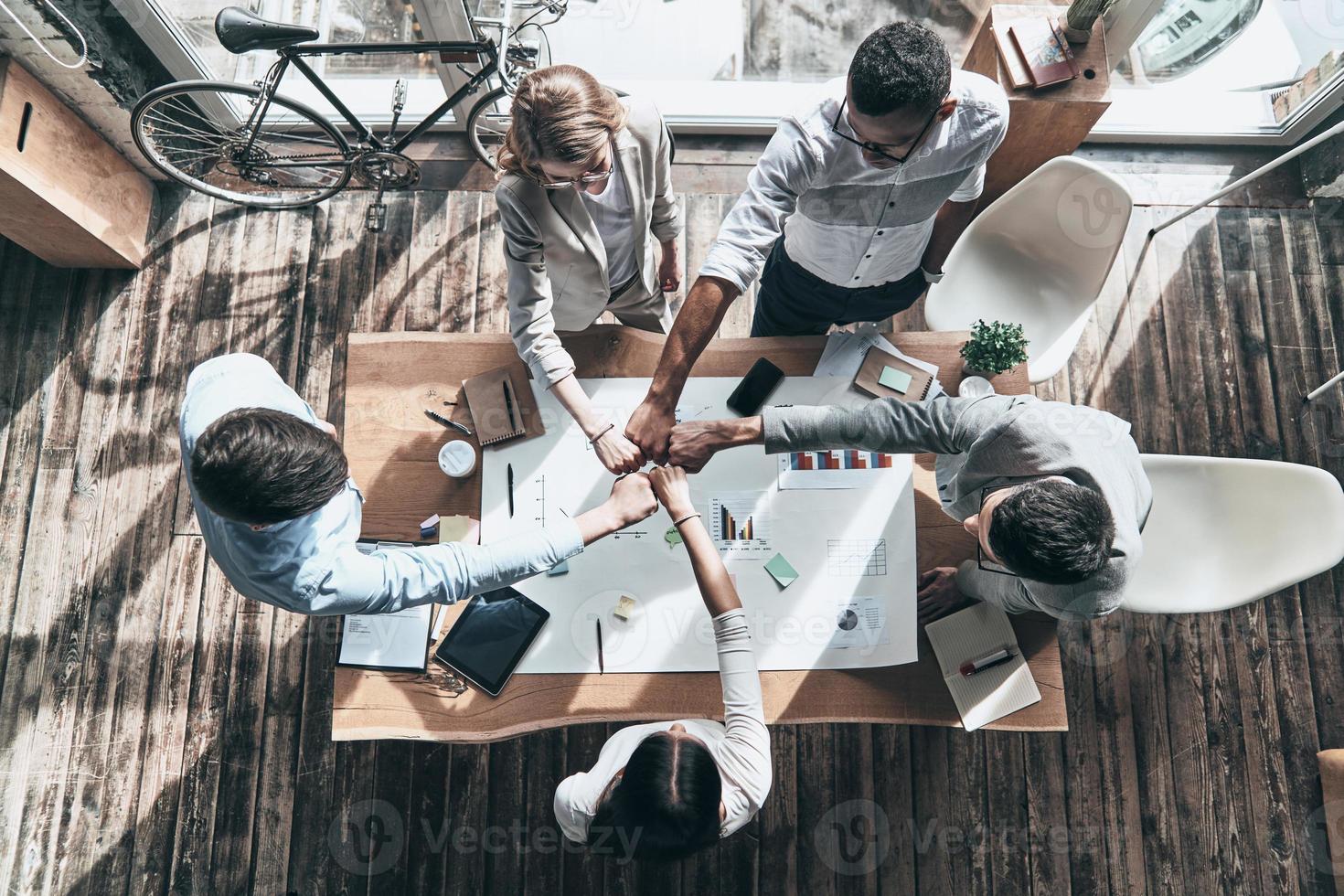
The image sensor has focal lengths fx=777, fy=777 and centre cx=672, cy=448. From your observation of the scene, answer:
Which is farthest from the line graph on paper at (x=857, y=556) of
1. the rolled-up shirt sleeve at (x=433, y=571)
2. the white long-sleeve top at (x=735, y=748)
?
the rolled-up shirt sleeve at (x=433, y=571)

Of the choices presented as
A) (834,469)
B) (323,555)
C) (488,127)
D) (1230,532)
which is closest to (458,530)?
(323,555)

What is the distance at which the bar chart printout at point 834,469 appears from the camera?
2088mm

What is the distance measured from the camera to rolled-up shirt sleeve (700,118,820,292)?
5.98 feet

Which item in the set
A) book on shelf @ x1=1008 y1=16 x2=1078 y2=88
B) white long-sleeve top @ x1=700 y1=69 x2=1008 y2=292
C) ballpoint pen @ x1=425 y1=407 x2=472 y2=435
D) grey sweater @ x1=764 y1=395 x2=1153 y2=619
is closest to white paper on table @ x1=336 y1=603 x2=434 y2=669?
ballpoint pen @ x1=425 y1=407 x2=472 y2=435

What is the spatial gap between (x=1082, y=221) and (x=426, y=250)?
242 cm

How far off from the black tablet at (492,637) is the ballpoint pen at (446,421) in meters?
0.44

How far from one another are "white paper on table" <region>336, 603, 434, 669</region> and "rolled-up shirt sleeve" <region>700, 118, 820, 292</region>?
1146 mm

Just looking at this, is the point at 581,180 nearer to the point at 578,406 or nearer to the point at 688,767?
the point at 578,406

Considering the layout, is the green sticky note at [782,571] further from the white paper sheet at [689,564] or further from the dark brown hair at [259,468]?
the dark brown hair at [259,468]

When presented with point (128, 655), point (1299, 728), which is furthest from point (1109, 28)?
point (128, 655)

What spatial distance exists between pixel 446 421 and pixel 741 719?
1.08 metres

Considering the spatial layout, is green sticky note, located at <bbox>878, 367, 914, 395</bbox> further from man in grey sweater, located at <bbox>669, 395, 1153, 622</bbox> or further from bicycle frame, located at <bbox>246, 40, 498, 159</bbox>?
bicycle frame, located at <bbox>246, 40, 498, 159</bbox>

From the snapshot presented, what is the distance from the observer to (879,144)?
171 centimetres

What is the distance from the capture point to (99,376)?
3023 mm
